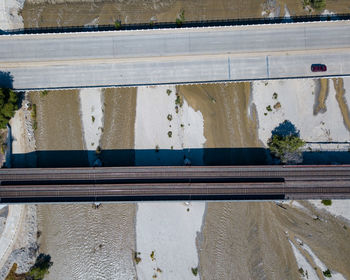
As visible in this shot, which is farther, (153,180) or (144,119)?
(144,119)

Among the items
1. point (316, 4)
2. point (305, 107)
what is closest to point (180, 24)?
point (316, 4)

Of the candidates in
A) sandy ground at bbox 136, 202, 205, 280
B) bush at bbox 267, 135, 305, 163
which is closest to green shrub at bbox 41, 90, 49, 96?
sandy ground at bbox 136, 202, 205, 280

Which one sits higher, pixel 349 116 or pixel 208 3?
pixel 208 3

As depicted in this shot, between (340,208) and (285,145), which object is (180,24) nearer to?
(285,145)

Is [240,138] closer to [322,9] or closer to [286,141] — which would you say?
[286,141]

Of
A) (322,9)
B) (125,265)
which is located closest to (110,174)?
(125,265)

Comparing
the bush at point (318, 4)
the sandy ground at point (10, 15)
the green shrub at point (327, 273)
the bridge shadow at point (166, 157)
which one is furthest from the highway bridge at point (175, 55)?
the green shrub at point (327, 273)
